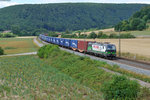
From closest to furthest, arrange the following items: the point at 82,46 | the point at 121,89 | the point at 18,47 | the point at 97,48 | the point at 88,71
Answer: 1. the point at 121,89
2. the point at 88,71
3. the point at 97,48
4. the point at 82,46
5. the point at 18,47

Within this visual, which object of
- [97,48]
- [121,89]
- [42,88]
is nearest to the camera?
[121,89]

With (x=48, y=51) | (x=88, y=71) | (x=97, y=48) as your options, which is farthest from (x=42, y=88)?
(x=48, y=51)

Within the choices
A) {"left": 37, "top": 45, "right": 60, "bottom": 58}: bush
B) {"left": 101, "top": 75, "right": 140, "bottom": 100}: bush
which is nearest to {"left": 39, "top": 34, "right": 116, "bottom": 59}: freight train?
{"left": 37, "top": 45, "right": 60, "bottom": 58}: bush

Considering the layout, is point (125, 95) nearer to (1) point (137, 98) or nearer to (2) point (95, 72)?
(1) point (137, 98)

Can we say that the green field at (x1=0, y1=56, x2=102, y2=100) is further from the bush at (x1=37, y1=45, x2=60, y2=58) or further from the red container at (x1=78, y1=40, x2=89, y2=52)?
the red container at (x1=78, y1=40, x2=89, y2=52)

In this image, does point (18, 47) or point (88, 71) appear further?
point (18, 47)

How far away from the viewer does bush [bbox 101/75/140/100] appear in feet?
57.3

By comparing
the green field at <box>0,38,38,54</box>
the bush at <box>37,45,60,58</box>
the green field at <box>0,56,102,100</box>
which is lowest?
the green field at <box>0,38,38,54</box>

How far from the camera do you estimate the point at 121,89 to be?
17.9 m

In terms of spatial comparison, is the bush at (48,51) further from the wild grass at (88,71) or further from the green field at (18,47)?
the green field at (18,47)

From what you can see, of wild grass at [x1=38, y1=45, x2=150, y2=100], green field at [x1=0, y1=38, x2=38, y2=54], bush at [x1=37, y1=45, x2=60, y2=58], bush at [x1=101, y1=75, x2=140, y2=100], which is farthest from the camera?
green field at [x1=0, y1=38, x2=38, y2=54]

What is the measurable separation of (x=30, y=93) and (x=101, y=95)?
7.61m

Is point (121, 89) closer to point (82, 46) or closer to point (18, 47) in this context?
point (82, 46)

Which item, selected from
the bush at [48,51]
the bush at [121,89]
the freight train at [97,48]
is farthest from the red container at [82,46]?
the bush at [121,89]
